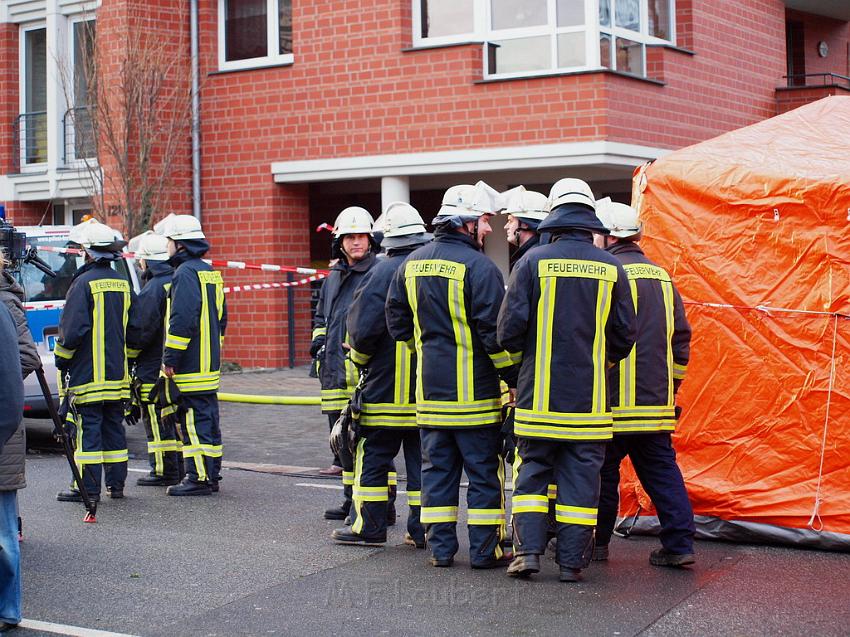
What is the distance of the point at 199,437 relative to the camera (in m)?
9.15

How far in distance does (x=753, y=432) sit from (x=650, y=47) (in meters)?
10.5

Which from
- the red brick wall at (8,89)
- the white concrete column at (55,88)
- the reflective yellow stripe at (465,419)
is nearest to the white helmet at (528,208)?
the reflective yellow stripe at (465,419)

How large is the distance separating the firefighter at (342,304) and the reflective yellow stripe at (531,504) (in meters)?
1.61

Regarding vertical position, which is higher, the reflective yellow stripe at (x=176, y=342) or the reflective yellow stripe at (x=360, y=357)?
the reflective yellow stripe at (x=176, y=342)

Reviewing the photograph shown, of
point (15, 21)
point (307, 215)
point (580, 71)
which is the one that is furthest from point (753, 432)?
point (15, 21)

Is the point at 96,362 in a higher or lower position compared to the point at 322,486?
higher

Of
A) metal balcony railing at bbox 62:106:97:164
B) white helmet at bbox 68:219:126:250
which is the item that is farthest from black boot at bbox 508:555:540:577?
metal balcony railing at bbox 62:106:97:164

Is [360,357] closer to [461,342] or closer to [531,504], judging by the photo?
[461,342]

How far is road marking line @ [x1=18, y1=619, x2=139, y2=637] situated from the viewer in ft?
18.5

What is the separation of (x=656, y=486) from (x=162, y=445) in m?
4.41

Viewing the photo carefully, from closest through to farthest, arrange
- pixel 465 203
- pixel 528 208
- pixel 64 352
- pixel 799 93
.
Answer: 1. pixel 465 203
2. pixel 528 208
3. pixel 64 352
4. pixel 799 93

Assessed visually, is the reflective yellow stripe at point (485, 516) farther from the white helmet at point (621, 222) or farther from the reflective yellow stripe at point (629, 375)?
the white helmet at point (621, 222)

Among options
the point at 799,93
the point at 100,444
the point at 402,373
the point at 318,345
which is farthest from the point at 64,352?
the point at 799,93

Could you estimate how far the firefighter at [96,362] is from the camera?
29.0ft
